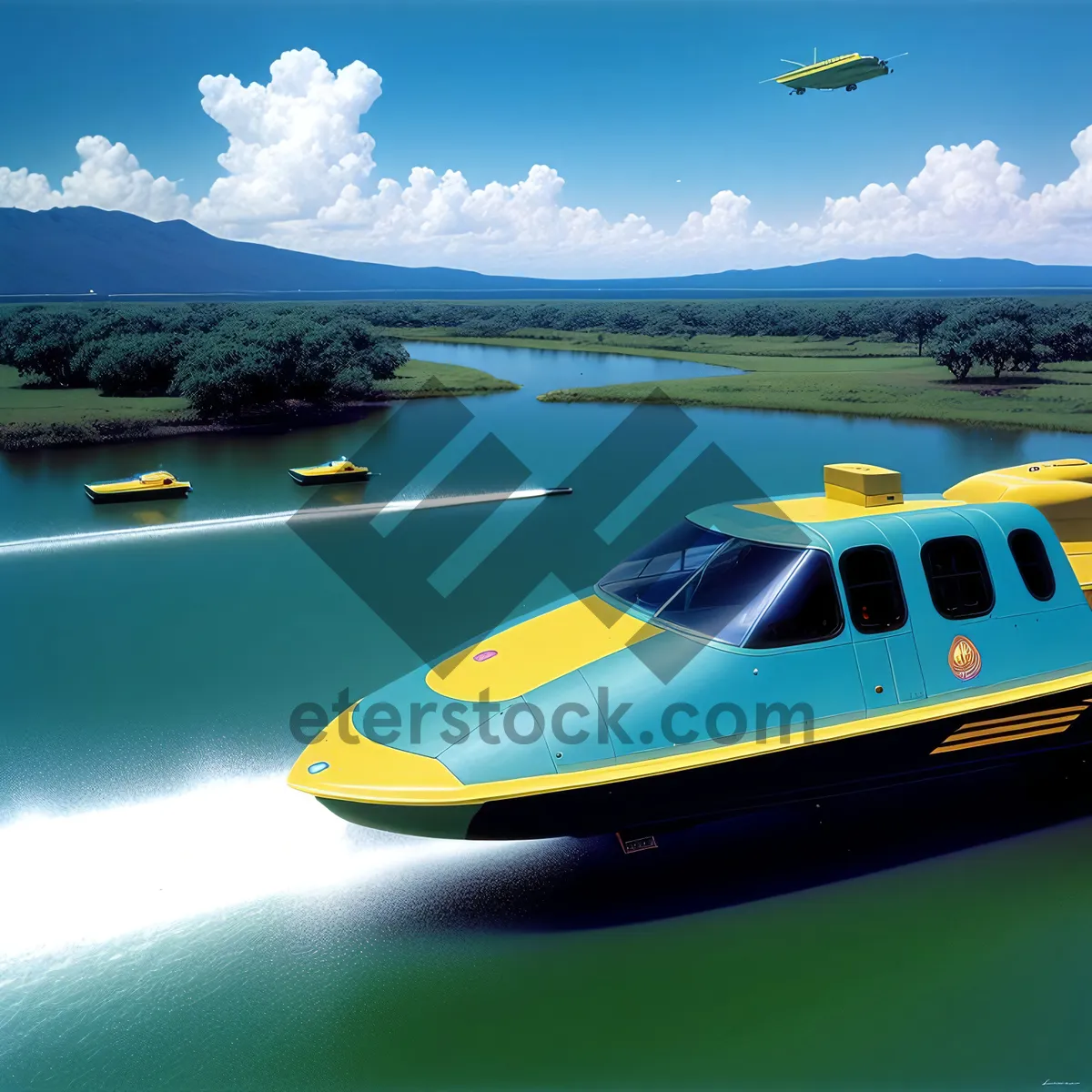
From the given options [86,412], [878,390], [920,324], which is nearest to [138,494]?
[86,412]

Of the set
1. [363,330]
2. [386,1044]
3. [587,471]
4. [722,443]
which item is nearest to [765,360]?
[363,330]

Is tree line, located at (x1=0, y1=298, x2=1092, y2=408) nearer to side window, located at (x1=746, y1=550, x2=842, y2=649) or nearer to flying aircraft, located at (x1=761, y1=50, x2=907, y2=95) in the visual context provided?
flying aircraft, located at (x1=761, y1=50, x2=907, y2=95)

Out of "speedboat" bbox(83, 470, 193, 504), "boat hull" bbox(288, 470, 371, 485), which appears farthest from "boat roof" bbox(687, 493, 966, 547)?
"boat hull" bbox(288, 470, 371, 485)

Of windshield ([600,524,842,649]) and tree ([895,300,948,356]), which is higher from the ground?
tree ([895,300,948,356])

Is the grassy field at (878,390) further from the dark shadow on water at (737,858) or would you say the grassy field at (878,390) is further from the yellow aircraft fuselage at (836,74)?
the dark shadow on water at (737,858)

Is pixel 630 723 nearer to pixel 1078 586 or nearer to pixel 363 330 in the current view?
pixel 1078 586

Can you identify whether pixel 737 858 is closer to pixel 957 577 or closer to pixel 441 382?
pixel 957 577

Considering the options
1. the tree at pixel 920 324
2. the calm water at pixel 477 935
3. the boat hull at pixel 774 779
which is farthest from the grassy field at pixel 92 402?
the boat hull at pixel 774 779
